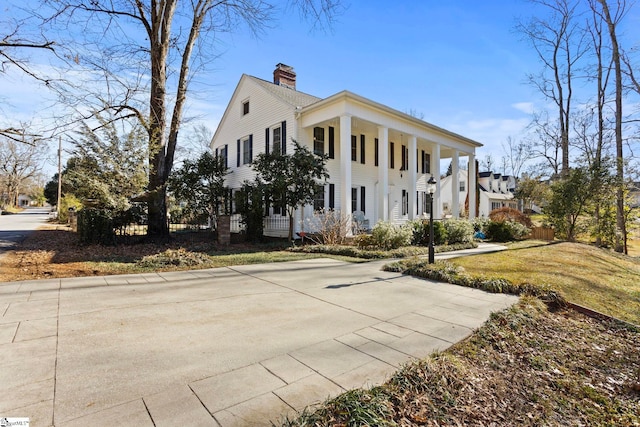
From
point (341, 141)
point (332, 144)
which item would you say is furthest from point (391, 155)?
point (341, 141)

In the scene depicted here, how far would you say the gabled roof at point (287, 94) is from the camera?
14.8 metres

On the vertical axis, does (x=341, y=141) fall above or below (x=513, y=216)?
above

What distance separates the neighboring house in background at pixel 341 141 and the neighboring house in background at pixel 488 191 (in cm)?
1765

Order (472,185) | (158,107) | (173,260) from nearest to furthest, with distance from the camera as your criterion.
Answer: (173,260), (158,107), (472,185)

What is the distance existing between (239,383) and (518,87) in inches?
1134

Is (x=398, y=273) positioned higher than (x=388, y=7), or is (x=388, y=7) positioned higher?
(x=388, y=7)

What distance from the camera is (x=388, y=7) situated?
328 inches

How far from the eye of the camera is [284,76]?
17.6 m

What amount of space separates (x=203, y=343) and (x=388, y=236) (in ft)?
27.6

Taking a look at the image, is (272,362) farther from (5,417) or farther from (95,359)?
(5,417)

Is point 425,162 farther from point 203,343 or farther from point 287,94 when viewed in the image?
point 203,343

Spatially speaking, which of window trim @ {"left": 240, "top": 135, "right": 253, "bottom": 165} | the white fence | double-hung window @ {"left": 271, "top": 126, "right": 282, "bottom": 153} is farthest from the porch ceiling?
the white fence

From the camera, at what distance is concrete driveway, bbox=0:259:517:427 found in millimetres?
2133

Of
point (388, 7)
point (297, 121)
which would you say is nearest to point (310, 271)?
point (388, 7)
